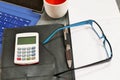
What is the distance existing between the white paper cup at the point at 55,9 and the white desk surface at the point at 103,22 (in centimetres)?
5

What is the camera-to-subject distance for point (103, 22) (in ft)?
2.34

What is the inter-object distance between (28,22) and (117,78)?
331mm

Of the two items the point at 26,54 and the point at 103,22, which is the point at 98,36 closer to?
the point at 103,22

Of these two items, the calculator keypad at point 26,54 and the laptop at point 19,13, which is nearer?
the calculator keypad at point 26,54

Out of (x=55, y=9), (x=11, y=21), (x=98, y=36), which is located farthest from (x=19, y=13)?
(x=98, y=36)

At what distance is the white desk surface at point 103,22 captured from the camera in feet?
1.97

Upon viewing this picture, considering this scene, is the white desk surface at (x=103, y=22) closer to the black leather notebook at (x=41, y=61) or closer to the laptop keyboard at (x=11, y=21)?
the black leather notebook at (x=41, y=61)

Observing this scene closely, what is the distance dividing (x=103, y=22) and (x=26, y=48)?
0.27m

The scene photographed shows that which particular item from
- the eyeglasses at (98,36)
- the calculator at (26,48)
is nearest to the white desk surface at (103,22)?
the eyeglasses at (98,36)

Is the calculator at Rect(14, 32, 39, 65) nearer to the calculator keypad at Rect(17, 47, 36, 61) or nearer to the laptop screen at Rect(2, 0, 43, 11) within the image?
the calculator keypad at Rect(17, 47, 36, 61)

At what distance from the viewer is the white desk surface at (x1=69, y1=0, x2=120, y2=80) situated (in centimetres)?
60

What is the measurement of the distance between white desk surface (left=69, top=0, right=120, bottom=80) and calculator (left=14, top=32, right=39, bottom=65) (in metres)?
0.12

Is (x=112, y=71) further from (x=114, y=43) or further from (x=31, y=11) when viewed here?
(x=31, y=11)

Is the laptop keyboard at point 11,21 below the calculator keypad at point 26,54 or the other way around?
the other way around
